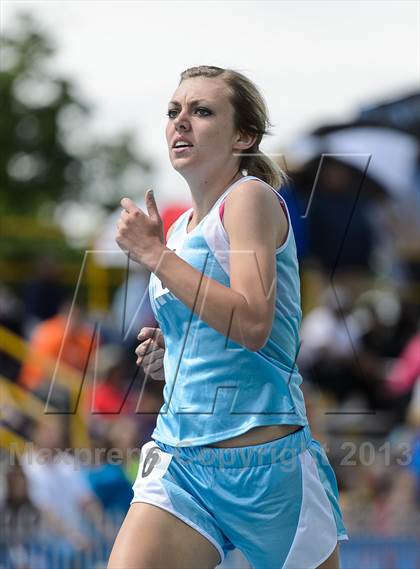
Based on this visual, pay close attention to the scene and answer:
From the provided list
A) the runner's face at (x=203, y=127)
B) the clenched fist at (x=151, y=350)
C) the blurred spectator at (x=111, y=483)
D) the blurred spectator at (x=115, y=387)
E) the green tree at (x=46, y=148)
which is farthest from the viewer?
the green tree at (x=46, y=148)

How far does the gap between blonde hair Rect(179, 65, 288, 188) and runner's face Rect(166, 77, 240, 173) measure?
2 cm

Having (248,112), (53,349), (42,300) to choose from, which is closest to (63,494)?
(53,349)

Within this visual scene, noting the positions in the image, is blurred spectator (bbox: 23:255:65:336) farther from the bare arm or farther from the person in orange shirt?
the bare arm

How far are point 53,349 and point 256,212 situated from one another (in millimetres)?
6875

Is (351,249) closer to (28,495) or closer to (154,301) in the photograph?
(28,495)

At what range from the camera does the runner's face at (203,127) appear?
120 inches

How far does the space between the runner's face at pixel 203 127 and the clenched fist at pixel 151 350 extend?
19.8 inches

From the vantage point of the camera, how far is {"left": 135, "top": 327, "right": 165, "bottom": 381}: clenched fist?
329 cm

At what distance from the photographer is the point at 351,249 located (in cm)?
1252

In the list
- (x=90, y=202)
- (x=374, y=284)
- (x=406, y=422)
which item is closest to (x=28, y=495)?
(x=406, y=422)

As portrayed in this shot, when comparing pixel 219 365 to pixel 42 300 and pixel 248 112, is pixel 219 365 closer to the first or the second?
pixel 248 112

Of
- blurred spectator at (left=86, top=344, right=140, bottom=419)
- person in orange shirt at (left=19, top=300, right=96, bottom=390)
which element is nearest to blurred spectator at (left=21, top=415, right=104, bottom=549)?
blurred spectator at (left=86, top=344, right=140, bottom=419)

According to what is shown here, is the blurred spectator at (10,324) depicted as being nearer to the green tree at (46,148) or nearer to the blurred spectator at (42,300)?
the blurred spectator at (42,300)

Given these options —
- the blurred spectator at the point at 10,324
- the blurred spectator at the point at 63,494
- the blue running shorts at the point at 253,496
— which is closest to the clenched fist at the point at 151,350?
the blue running shorts at the point at 253,496
